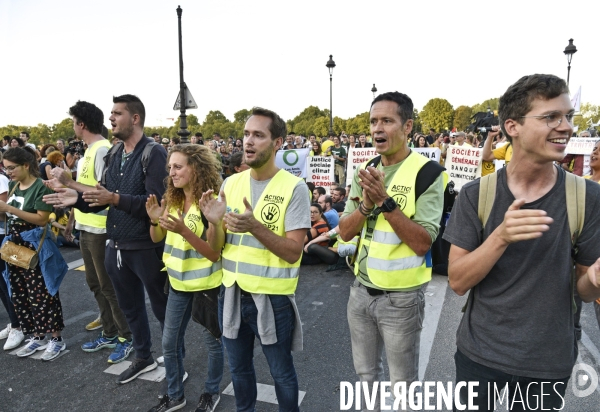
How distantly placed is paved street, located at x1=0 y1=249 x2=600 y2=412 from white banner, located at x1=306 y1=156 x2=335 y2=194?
5.03 metres

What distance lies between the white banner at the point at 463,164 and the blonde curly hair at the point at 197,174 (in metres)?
5.94

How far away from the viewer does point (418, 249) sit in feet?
7.43

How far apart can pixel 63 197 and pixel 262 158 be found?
6.06 feet

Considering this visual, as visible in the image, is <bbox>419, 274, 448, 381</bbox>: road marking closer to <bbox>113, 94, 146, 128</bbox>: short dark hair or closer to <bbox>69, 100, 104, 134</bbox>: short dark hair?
<bbox>113, 94, 146, 128</bbox>: short dark hair

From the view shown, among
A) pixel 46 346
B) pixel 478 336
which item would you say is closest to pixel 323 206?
pixel 46 346

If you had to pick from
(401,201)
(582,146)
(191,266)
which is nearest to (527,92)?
(401,201)

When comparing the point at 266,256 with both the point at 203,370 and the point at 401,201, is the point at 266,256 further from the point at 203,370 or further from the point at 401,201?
the point at 203,370

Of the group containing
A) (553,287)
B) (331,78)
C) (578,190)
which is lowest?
(553,287)

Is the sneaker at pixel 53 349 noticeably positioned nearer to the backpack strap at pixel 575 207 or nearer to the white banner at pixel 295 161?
the backpack strap at pixel 575 207

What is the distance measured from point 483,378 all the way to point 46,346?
417 centimetres

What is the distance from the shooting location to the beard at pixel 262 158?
2.44 meters

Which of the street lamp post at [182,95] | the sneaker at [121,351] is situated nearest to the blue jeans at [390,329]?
the sneaker at [121,351]

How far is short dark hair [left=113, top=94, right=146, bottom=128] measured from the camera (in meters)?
3.54

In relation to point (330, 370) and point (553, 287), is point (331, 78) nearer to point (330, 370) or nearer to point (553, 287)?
point (330, 370)
